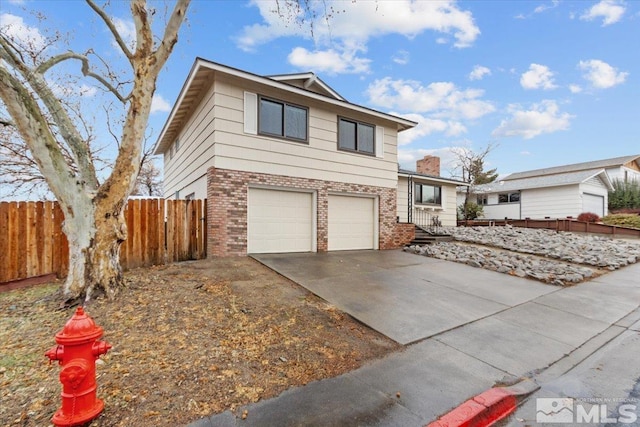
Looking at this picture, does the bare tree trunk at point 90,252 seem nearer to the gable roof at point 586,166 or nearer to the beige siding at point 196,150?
the beige siding at point 196,150

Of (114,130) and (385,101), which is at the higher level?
(385,101)

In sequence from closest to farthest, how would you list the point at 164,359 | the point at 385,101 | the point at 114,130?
1. the point at 164,359
2. the point at 114,130
3. the point at 385,101

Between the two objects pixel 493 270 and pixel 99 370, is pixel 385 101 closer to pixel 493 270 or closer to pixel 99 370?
pixel 493 270

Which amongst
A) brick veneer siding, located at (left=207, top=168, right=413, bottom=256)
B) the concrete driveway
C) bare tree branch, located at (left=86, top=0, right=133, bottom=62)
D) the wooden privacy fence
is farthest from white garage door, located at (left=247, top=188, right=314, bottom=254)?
bare tree branch, located at (left=86, top=0, right=133, bottom=62)

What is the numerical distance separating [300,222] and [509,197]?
21.5 meters

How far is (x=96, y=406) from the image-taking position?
2303 mm

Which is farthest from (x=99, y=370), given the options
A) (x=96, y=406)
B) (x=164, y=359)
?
(x=96, y=406)

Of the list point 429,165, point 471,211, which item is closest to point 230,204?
point 429,165

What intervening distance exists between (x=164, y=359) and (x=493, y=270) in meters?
8.45

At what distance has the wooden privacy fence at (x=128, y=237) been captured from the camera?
5910mm

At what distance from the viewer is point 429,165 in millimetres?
19031

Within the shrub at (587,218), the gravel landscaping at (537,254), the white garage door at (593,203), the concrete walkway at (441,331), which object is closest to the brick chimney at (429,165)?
the gravel landscaping at (537,254)

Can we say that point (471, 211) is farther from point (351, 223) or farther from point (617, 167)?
point (617, 167)

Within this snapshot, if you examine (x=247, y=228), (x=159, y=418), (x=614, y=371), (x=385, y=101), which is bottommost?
(x=614, y=371)
